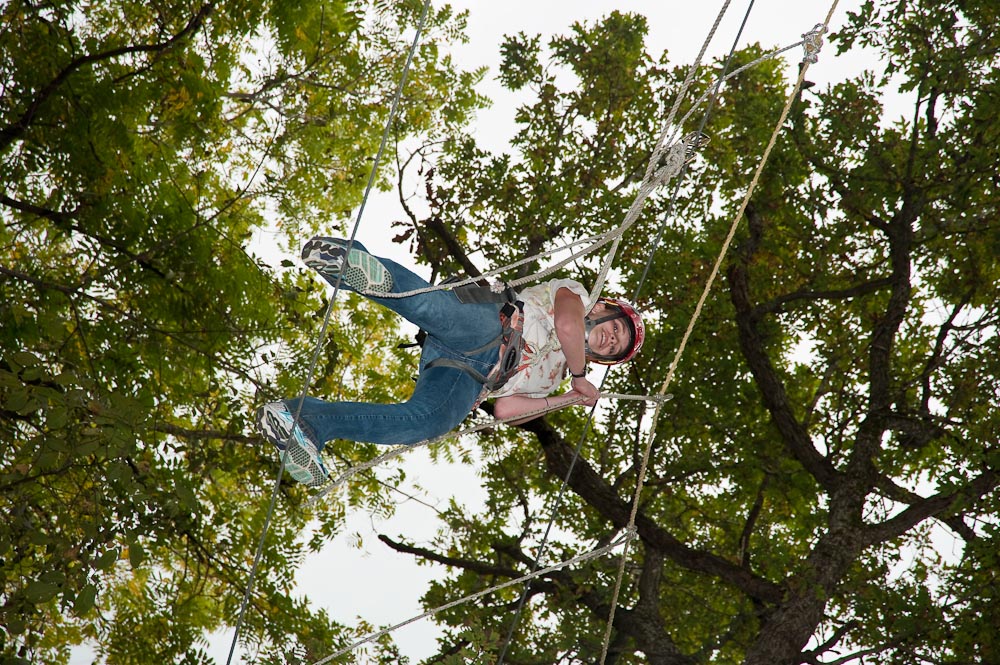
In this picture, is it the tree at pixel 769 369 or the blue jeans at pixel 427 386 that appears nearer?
the blue jeans at pixel 427 386

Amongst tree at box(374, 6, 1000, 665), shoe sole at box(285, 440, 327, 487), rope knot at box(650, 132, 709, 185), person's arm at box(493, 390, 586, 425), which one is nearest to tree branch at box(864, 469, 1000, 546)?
tree at box(374, 6, 1000, 665)

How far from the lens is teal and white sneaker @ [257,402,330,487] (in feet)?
9.81

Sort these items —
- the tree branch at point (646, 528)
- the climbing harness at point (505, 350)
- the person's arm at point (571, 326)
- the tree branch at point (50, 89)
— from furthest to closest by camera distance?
the tree branch at point (646, 528) → the tree branch at point (50, 89) → the person's arm at point (571, 326) → the climbing harness at point (505, 350)

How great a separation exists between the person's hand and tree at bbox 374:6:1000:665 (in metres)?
2.87

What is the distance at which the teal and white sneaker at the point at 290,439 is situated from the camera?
9.81 feet

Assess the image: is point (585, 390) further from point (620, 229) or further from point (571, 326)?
point (620, 229)

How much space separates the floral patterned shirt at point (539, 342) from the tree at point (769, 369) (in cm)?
283

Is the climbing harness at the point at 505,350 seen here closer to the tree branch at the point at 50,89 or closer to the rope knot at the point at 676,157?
the rope knot at the point at 676,157

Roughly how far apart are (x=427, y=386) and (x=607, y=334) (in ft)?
3.01

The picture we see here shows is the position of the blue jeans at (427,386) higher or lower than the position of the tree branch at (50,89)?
lower

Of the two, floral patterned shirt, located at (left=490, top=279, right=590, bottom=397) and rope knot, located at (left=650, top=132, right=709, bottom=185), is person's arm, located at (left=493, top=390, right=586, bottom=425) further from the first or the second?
rope knot, located at (left=650, top=132, right=709, bottom=185)

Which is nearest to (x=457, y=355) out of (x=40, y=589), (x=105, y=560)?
(x=105, y=560)

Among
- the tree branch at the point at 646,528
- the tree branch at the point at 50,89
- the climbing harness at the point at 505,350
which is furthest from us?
the tree branch at the point at 646,528

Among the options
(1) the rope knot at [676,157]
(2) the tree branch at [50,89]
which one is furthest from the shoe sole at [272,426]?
(2) the tree branch at [50,89]
